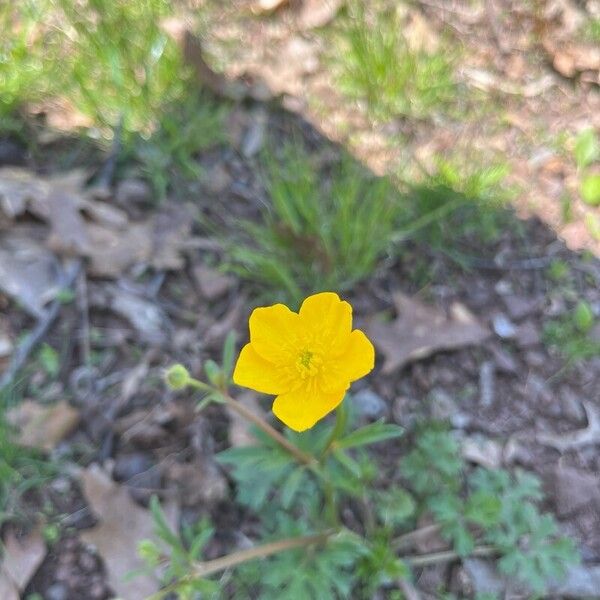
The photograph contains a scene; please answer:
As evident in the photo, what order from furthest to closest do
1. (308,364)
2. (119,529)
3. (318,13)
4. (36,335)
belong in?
1. (318,13)
2. (36,335)
3. (119,529)
4. (308,364)

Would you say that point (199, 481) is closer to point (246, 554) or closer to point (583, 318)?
point (246, 554)

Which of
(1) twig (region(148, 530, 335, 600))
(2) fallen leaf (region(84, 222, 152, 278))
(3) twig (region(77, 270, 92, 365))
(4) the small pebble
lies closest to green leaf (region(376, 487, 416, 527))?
(1) twig (region(148, 530, 335, 600))

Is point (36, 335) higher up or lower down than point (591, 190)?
lower down

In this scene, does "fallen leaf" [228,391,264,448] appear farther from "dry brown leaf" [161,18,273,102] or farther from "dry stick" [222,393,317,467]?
"dry brown leaf" [161,18,273,102]

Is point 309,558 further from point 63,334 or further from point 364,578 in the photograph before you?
point 63,334

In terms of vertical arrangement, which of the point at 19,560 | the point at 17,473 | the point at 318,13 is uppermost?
the point at 318,13

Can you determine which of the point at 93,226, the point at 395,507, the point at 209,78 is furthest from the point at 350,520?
the point at 209,78

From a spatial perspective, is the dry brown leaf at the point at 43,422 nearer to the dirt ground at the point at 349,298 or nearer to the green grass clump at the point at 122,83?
the dirt ground at the point at 349,298
